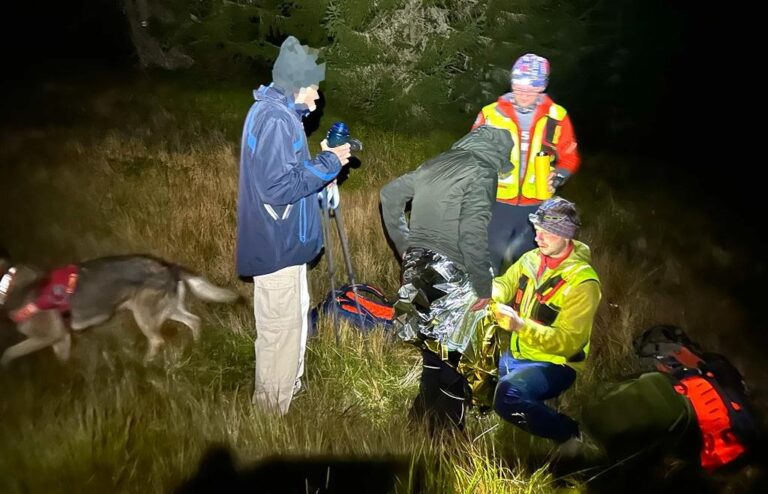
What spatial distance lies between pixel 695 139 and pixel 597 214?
541cm

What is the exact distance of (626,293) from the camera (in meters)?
5.59

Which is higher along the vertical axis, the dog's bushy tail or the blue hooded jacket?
the blue hooded jacket

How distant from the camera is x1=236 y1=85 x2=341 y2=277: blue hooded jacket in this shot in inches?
127

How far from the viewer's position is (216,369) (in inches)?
178

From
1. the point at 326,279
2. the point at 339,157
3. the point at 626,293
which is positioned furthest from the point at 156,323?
the point at 626,293

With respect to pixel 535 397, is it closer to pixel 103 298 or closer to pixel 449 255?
pixel 449 255

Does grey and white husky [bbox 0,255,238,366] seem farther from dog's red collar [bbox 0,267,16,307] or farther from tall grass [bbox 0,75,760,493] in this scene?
tall grass [bbox 0,75,760,493]

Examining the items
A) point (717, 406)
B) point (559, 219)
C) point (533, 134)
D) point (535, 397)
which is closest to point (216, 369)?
Answer: point (535, 397)

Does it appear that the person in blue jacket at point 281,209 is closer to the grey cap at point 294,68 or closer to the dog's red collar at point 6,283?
Result: the grey cap at point 294,68

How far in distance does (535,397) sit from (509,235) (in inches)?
53.9

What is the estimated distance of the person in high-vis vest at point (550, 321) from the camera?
3.38 m

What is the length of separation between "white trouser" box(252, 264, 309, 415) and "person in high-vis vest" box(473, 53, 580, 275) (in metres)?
1.53

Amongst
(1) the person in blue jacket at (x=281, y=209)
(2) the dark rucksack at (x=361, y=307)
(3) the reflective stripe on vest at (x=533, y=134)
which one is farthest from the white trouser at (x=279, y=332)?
(3) the reflective stripe on vest at (x=533, y=134)

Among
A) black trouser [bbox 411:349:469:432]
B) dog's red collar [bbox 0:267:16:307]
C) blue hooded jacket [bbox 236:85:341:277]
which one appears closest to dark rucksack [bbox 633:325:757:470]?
black trouser [bbox 411:349:469:432]
